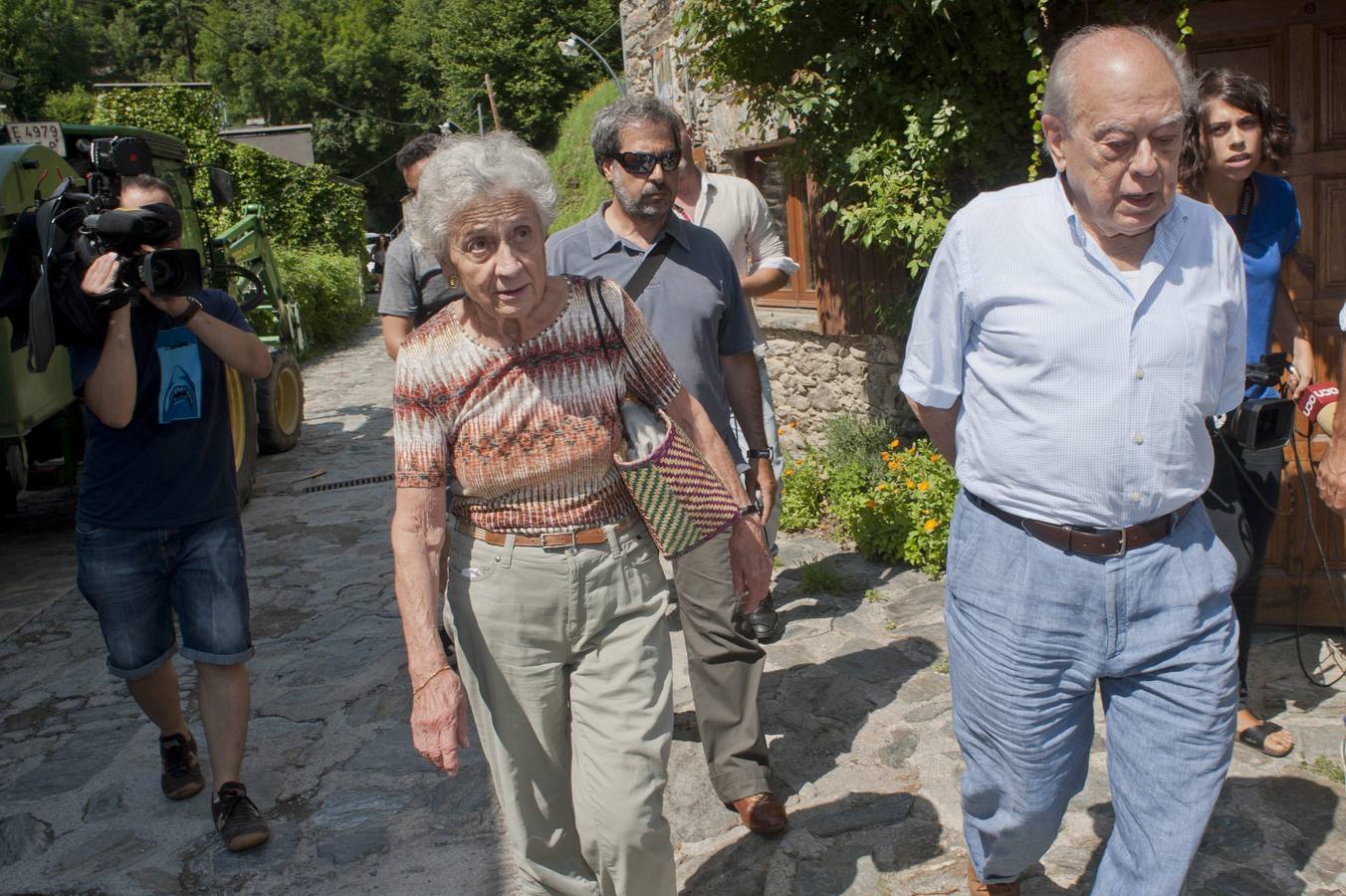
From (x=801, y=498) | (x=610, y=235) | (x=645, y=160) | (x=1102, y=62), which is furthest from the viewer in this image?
(x=801, y=498)

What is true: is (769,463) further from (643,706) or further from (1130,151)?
(1130,151)

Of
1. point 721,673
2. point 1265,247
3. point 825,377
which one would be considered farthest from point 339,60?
point 1265,247

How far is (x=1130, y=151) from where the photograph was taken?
2.12 m

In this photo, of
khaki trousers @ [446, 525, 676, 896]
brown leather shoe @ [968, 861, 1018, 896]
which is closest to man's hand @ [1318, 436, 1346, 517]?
brown leather shoe @ [968, 861, 1018, 896]

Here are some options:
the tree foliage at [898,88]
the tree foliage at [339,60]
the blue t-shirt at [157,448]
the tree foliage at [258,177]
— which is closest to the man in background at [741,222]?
the tree foliage at [898,88]

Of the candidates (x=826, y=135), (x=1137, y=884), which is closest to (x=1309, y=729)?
(x=1137, y=884)

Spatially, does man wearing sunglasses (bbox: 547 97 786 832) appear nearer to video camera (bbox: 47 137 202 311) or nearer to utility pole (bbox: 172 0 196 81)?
video camera (bbox: 47 137 202 311)

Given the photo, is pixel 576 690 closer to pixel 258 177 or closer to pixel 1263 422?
pixel 1263 422

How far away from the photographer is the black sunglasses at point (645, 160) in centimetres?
347

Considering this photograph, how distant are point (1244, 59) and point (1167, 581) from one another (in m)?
3.00

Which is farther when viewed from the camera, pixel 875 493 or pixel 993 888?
pixel 875 493

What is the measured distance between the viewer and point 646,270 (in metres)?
3.51

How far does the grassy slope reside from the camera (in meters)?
23.6

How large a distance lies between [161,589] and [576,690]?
5.54 ft
